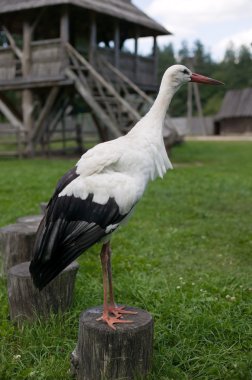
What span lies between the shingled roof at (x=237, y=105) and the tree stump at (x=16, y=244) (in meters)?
37.3

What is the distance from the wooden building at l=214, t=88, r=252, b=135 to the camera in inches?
1594

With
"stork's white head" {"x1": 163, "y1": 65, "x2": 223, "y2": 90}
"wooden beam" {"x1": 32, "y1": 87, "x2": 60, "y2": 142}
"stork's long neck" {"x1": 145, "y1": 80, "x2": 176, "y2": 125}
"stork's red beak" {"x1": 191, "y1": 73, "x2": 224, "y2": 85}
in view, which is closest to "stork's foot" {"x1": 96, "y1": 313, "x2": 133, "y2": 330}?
"stork's long neck" {"x1": 145, "y1": 80, "x2": 176, "y2": 125}

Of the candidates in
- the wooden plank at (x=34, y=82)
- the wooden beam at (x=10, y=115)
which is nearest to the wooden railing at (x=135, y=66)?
the wooden plank at (x=34, y=82)

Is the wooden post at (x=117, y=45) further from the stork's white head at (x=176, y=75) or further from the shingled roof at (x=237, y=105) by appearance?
the shingled roof at (x=237, y=105)

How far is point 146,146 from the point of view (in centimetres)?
314

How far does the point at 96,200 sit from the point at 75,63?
12.3 m

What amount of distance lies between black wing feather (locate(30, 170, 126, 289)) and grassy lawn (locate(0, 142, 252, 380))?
743 millimetres

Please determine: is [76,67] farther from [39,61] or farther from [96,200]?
[96,200]

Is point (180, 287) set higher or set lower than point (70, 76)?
lower

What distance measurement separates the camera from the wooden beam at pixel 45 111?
15520 mm

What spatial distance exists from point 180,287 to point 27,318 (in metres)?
1.46

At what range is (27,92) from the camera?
16250 mm

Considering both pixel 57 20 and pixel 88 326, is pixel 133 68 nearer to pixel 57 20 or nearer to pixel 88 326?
pixel 57 20

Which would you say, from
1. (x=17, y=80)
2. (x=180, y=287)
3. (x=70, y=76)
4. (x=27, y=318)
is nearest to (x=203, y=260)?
(x=180, y=287)
